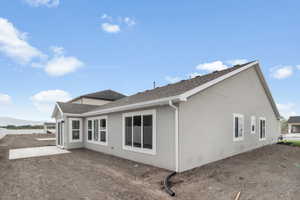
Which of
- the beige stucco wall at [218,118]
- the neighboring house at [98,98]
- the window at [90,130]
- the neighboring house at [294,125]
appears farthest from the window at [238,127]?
the neighboring house at [294,125]

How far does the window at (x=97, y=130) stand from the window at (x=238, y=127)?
22.9ft

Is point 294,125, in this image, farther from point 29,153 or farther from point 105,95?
point 29,153

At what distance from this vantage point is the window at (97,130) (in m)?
10.5

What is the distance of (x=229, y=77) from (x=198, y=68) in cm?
1234

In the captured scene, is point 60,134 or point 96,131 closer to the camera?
point 96,131

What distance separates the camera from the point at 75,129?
12.7m

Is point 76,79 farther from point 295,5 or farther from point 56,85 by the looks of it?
point 295,5

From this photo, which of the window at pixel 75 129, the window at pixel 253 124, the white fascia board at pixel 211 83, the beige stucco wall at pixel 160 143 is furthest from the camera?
the window at pixel 75 129

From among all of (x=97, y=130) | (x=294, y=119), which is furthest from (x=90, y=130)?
(x=294, y=119)

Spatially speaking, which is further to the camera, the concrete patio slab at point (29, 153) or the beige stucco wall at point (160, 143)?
the concrete patio slab at point (29, 153)

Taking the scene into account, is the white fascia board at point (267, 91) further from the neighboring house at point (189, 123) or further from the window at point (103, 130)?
the window at point (103, 130)

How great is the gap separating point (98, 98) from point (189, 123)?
72.2ft

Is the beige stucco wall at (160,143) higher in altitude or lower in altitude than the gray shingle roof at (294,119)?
higher

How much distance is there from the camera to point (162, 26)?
12391 mm
